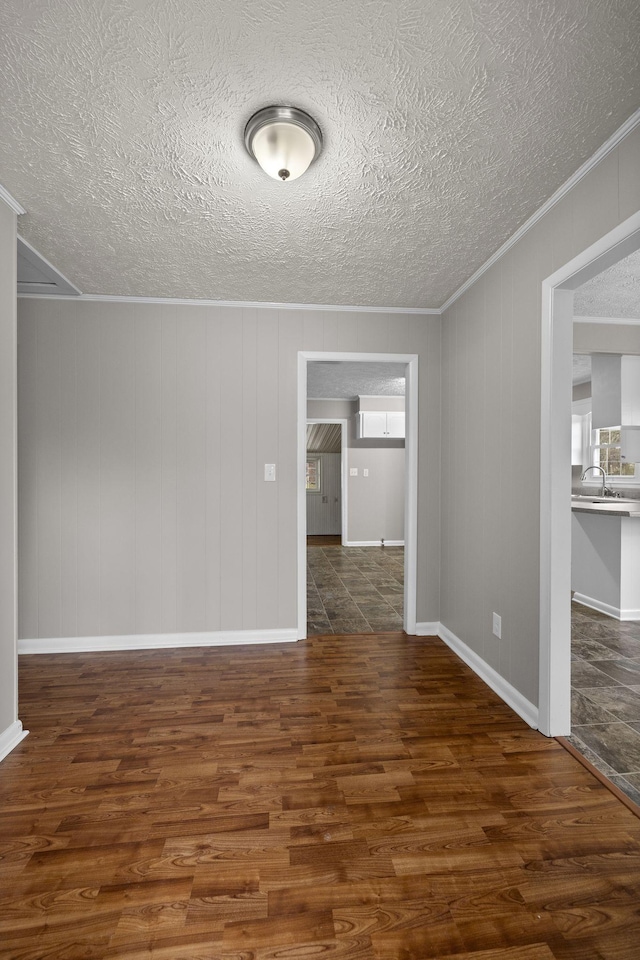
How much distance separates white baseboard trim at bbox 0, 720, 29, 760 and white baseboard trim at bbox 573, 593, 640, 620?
4344 mm

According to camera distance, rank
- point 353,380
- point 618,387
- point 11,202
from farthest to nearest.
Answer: point 353,380 < point 618,387 < point 11,202

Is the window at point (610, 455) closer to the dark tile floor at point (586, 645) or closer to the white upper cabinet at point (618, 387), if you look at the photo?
the white upper cabinet at point (618, 387)

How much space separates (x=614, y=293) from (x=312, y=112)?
285cm

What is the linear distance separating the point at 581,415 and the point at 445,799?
607cm

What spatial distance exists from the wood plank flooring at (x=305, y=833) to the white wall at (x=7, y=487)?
21cm

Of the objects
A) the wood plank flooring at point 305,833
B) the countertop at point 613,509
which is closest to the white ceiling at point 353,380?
the countertop at point 613,509

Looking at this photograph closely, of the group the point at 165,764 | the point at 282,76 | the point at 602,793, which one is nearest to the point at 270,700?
the point at 165,764

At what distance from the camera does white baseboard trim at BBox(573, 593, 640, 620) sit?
155 inches

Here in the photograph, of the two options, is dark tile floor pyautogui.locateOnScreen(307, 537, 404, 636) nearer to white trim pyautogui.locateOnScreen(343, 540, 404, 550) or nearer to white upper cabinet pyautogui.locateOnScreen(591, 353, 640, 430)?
white trim pyautogui.locateOnScreen(343, 540, 404, 550)

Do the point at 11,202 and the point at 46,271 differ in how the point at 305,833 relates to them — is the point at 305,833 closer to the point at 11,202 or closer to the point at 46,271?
the point at 11,202

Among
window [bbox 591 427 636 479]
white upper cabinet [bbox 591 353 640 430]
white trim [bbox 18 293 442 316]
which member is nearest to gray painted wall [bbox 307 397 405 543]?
window [bbox 591 427 636 479]

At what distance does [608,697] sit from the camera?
2609mm

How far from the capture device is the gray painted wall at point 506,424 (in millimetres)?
1924

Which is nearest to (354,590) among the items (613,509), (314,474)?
(613,509)
